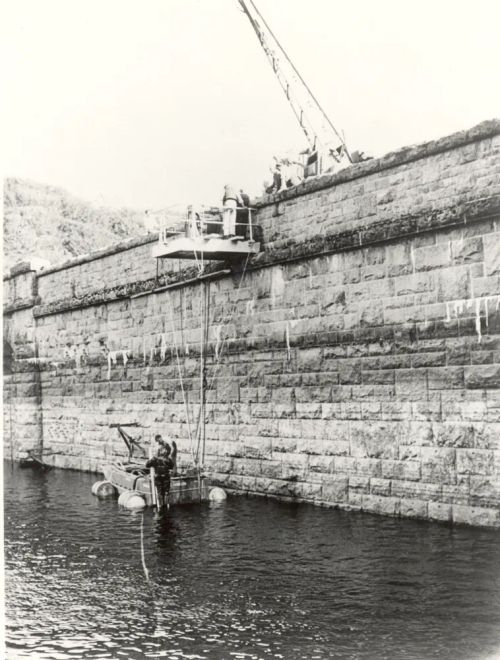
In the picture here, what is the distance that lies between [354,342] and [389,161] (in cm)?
294

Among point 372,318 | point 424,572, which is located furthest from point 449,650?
point 372,318

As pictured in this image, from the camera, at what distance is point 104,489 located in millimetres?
16219

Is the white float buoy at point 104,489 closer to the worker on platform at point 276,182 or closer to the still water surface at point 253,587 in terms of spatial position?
the still water surface at point 253,587

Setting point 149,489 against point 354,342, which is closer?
point 354,342

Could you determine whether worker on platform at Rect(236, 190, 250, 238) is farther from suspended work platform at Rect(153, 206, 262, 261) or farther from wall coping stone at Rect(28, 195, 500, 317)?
wall coping stone at Rect(28, 195, 500, 317)

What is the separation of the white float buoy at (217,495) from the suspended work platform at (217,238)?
172 inches

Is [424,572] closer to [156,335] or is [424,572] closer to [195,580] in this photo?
[195,580]

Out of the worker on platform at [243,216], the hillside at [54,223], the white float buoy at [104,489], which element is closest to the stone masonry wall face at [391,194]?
the worker on platform at [243,216]

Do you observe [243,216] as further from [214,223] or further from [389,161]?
[389,161]

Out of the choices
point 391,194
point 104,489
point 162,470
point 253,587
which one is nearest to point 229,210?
point 391,194

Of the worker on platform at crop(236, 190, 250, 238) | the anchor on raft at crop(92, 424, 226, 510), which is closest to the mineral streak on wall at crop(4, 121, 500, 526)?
the worker on platform at crop(236, 190, 250, 238)

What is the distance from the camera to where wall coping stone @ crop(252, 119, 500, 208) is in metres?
11.1

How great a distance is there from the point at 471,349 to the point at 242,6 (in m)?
6.13

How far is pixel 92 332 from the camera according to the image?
2055 cm
